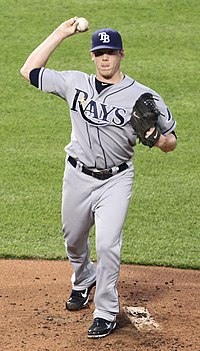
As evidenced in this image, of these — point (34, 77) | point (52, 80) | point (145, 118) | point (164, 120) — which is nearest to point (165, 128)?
point (164, 120)

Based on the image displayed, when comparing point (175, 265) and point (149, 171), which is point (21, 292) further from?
point (149, 171)

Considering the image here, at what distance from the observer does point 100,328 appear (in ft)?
20.5

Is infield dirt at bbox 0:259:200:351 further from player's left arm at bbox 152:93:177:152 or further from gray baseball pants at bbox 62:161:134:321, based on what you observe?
player's left arm at bbox 152:93:177:152

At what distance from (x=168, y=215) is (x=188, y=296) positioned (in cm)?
199

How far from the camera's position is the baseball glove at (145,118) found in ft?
20.0

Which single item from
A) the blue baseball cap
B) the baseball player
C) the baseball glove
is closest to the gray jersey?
the baseball player

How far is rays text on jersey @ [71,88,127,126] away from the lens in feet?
20.6

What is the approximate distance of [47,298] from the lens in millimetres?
6980

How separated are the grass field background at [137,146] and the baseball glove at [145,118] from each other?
6.87 feet

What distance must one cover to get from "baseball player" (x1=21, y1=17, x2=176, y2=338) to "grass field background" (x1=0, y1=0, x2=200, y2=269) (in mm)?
1683

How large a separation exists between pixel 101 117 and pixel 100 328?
4.59 feet

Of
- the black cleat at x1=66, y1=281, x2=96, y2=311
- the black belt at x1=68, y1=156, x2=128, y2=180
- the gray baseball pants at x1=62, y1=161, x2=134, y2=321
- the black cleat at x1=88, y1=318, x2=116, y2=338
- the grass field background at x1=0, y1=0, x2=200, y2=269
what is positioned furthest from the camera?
the grass field background at x1=0, y1=0, x2=200, y2=269

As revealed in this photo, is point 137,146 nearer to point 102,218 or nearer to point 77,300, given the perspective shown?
point 77,300

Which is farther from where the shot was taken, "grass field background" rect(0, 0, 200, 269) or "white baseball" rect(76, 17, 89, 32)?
"grass field background" rect(0, 0, 200, 269)
